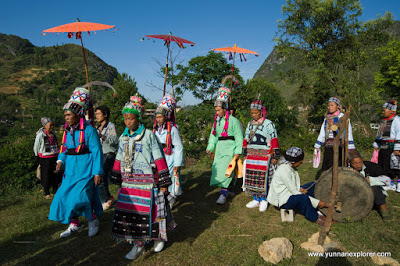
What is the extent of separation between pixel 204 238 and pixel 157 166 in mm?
1578

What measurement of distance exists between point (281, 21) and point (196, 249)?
22224mm

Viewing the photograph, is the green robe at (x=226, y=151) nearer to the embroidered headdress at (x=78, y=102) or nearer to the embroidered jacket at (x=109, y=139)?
the embroidered jacket at (x=109, y=139)

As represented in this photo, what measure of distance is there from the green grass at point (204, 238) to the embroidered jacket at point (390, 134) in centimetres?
125

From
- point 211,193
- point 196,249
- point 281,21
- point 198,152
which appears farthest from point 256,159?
point 281,21

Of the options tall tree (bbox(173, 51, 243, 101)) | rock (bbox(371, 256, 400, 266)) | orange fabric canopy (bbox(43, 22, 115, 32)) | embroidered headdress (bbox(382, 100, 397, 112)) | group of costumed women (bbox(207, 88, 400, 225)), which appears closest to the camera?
rock (bbox(371, 256, 400, 266))

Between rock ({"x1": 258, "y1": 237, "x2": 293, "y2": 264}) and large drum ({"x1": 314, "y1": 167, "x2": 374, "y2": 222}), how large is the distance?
4.10ft

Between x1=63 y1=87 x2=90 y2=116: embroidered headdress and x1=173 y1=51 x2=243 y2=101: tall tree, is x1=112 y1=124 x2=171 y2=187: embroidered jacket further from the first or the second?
x1=173 y1=51 x2=243 y2=101: tall tree

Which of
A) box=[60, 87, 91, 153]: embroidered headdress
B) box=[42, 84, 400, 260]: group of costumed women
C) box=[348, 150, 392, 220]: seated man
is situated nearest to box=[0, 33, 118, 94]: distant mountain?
box=[60, 87, 91, 153]: embroidered headdress

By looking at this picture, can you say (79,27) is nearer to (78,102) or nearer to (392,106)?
(78,102)

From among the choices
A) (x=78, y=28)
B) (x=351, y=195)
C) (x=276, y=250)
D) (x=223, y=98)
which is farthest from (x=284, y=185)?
(x=78, y=28)

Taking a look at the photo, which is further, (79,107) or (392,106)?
(392,106)

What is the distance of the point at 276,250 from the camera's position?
348cm

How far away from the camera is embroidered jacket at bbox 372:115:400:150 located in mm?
5953

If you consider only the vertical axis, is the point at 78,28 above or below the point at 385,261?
above
